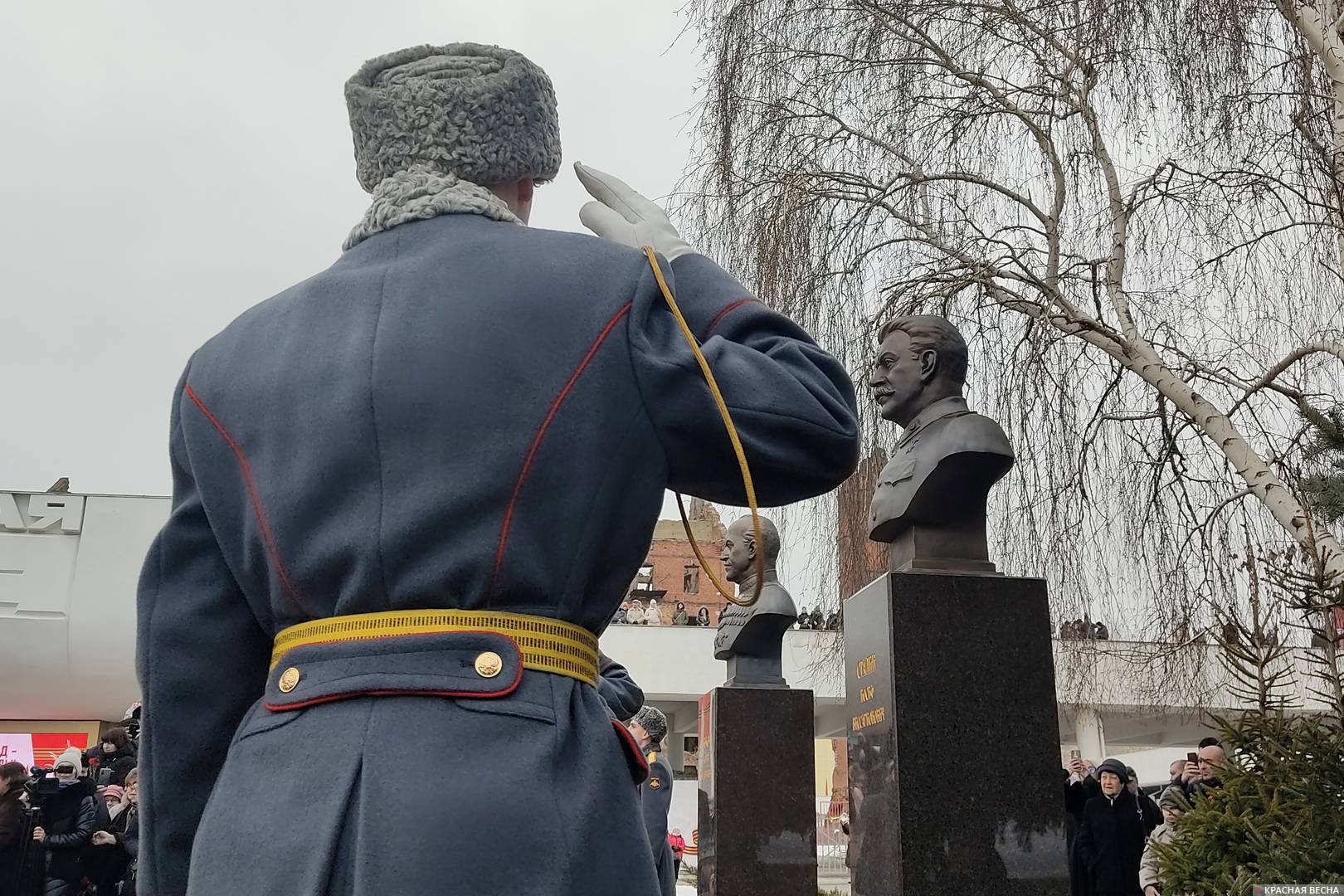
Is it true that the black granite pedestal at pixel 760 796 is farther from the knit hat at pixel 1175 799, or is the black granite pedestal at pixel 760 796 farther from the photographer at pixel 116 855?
the photographer at pixel 116 855

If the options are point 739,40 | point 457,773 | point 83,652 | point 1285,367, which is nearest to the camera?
point 457,773

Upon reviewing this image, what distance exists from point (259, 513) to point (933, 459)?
398 cm

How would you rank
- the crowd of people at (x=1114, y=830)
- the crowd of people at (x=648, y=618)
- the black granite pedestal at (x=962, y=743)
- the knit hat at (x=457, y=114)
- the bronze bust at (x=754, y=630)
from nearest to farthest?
the knit hat at (x=457, y=114), the black granite pedestal at (x=962, y=743), the crowd of people at (x=1114, y=830), the bronze bust at (x=754, y=630), the crowd of people at (x=648, y=618)

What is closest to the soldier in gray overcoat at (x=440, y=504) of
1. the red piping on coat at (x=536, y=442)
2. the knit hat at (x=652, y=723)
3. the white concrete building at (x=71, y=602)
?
the red piping on coat at (x=536, y=442)

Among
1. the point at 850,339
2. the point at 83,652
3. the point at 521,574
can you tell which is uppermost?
the point at 850,339

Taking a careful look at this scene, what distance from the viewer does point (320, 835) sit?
48.6 inches

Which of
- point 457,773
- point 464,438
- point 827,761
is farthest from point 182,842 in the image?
point 827,761

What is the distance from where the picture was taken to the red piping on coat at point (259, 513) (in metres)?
1.38

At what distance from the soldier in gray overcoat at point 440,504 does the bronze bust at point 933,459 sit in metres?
3.68

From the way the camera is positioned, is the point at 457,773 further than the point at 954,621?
No

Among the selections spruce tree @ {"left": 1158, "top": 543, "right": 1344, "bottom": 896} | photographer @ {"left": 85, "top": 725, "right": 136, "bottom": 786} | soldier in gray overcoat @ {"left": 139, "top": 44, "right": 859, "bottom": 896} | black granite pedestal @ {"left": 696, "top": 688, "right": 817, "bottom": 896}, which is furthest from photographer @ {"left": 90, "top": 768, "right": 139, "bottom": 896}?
soldier in gray overcoat @ {"left": 139, "top": 44, "right": 859, "bottom": 896}

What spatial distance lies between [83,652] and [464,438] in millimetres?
19443

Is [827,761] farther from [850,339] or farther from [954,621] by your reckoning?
[954,621]

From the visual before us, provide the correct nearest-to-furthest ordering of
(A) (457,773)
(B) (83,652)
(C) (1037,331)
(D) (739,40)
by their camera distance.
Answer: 1. (A) (457,773)
2. (C) (1037,331)
3. (D) (739,40)
4. (B) (83,652)
